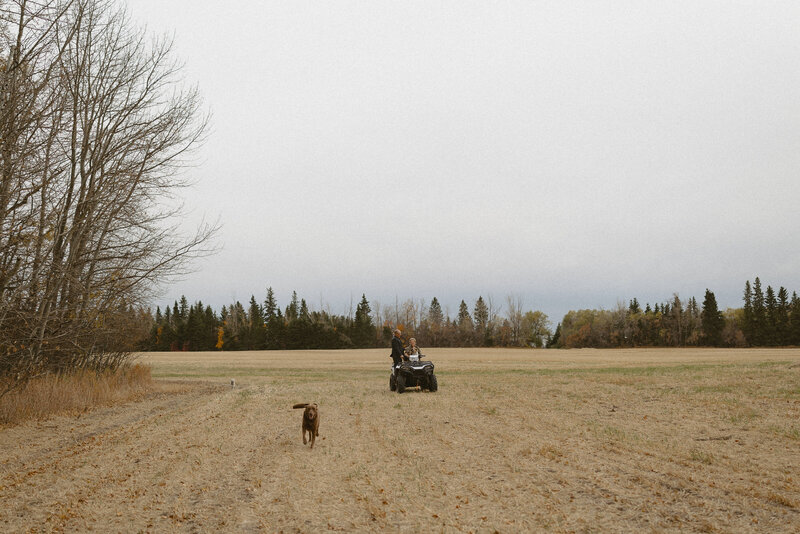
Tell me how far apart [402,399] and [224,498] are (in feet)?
33.9

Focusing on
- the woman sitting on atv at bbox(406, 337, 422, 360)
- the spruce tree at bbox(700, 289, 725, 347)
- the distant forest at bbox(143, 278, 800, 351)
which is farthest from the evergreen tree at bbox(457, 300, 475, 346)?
the woman sitting on atv at bbox(406, 337, 422, 360)

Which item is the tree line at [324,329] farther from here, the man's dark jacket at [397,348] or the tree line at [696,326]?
the man's dark jacket at [397,348]

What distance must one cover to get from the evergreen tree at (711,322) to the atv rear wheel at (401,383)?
89269 mm

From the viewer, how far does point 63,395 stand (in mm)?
14797

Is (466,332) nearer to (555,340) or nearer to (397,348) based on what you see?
(555,340)

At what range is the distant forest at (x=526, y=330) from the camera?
91.3m

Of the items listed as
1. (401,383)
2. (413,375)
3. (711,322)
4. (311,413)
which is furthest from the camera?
Result: (711,322)

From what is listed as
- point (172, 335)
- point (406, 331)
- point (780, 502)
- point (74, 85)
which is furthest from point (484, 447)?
point (406, 331)

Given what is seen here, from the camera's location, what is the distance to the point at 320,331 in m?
94.1

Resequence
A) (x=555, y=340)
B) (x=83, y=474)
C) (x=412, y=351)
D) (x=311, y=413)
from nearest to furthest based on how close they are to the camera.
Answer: (x=83, y=474)
(x=311, y=413)
(x=412, y=351)
(x=555, y=340)

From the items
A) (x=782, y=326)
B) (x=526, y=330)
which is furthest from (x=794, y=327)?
(x=526, y=330)

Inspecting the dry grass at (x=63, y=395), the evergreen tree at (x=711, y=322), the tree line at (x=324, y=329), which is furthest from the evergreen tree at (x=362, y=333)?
the dry grass at (x=63, y=395)

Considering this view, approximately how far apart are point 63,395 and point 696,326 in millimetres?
103565

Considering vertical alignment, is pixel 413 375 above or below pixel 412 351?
below
